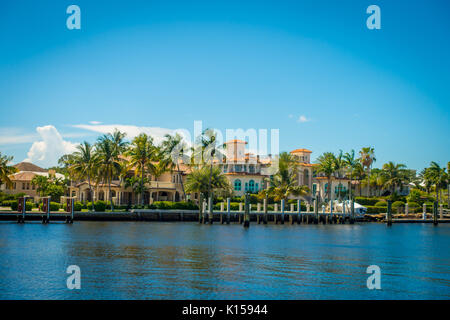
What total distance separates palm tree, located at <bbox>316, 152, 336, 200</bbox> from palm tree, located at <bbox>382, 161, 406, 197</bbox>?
1778 cm

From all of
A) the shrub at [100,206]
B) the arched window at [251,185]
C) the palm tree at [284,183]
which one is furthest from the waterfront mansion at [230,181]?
the shrub at [100,206]

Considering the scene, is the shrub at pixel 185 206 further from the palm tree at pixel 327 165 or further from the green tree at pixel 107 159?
the palm tree at pixel 327 165

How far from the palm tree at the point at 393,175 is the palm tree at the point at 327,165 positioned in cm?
1778

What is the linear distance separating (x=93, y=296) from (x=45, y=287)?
129 inches

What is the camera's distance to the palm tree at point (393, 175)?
10800 cm

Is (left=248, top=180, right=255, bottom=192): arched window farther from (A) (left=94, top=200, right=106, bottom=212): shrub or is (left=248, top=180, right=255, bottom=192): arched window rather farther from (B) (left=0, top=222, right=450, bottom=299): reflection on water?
(B) (left=0, top=222, right=450, bottom=299): reflection on water

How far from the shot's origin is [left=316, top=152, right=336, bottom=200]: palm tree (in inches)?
3723

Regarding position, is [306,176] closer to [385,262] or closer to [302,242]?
[302,242]

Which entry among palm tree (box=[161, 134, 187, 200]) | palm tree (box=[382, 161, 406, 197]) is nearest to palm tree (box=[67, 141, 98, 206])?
palm tree (box=[161, 134, 187, 200])

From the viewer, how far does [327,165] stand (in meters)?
94.8

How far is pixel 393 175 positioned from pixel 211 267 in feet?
287

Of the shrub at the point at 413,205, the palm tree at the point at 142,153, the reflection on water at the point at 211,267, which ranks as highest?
the palm tree at the point at 142,153

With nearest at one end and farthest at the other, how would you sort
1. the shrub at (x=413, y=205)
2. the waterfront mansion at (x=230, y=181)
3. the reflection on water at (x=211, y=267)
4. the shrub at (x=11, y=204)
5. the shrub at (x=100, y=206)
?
the reflection on water at (x=211, y=267) < the shrub at (x=100, y=206) < the shrub at (x=11, y=204) < the waterfront mansion at (x=230, y=181) < the shrub at (x=413, y=205)

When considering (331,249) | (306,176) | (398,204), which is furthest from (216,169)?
(398,204)
